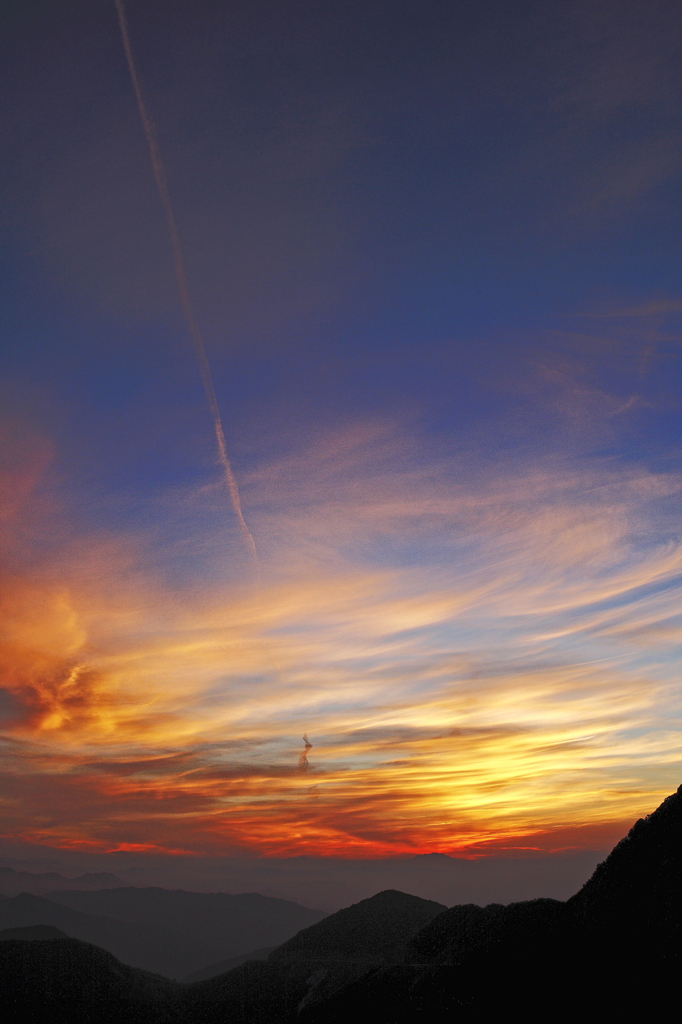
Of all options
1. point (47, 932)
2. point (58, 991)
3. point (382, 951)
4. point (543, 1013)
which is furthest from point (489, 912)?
point (47, 932)

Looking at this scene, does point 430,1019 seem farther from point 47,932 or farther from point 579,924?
point 47,932

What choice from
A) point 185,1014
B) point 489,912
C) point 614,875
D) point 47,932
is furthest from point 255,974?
point 47,932

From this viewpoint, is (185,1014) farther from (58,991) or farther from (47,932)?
(47,932)

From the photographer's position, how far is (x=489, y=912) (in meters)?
71.3

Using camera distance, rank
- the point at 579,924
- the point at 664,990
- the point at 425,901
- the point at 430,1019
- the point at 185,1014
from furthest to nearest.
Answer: the point at 425,901
the point at 185,1014
the point at 579,924
the point at 430,1019
the point at 664,990

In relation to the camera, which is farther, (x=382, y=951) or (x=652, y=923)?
(x=382, y=951)

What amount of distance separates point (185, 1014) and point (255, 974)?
897cm

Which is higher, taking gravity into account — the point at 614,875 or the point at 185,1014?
the point at 614,875

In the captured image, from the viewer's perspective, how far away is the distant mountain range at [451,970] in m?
39.0

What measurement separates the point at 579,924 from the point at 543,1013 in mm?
16363

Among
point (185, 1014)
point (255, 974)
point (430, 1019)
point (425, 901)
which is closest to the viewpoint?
point (430, 1019)

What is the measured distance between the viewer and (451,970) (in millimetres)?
47125

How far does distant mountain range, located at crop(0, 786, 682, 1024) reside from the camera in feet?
128

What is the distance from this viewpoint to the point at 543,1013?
122 feet
